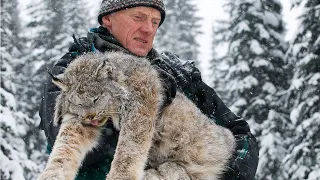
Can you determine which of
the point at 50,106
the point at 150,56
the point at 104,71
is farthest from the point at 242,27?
the point at 104,71

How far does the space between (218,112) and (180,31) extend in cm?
4195

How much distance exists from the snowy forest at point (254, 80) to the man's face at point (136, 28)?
1567 centimetres

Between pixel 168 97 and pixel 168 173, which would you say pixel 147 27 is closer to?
pixel 168 97

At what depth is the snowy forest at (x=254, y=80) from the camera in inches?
837

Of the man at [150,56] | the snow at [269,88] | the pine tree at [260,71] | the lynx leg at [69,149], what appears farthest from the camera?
the snow at [269,88]

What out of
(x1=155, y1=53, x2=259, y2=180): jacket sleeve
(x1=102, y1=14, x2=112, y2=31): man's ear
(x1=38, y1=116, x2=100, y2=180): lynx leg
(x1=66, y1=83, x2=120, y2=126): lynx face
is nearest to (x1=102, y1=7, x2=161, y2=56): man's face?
(x1=102, y1=14, x2=112, y2=31): man's ear

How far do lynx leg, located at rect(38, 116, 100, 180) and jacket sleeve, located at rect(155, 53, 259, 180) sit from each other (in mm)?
1272

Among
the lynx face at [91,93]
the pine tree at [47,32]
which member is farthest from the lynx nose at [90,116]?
the pine tree at [47,32]

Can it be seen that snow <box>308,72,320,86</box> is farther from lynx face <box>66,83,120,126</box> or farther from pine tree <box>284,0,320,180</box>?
lynx face <box>66,83,120,126</box>

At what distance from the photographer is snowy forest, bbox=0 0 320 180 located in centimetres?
2125

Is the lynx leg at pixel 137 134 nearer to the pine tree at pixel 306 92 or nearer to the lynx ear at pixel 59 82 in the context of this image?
the lynx ear at pixel 59 82

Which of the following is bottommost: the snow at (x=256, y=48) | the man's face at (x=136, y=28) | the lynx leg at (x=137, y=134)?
the lynx leg at (x=137, y=134)

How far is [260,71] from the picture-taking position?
27.2 m

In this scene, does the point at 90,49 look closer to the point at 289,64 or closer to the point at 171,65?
the point at 171,65
